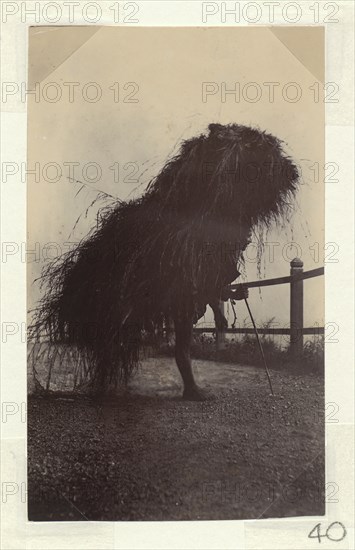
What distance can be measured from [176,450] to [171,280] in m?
0.36

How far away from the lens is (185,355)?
1016mm

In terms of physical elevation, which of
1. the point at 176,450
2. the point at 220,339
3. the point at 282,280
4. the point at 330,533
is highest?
the point at 282,280

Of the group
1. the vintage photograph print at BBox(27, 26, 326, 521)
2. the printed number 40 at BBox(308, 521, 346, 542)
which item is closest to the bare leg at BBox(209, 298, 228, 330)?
the vintage photograph print at BBox(27, 26, 326, 521)

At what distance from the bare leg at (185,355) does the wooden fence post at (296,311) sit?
219 mm

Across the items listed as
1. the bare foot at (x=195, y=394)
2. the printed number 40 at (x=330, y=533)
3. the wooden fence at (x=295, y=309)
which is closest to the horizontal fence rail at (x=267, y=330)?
the wooden fence at (x=295, y=309)

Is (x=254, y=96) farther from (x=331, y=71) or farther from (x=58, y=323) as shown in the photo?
(x=58, y=323)

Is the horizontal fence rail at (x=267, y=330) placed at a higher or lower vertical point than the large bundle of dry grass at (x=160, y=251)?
lower

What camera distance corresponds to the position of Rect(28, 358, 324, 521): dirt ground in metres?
1.03

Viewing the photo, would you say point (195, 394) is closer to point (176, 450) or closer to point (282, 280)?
point (176, 450)

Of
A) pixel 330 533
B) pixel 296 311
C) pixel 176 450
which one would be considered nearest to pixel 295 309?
pixel 296 311

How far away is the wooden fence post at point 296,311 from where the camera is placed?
1.04 metres

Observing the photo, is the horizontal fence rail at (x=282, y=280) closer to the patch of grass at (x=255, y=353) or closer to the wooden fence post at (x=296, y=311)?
the wooden fence post at (x=296, y=311)

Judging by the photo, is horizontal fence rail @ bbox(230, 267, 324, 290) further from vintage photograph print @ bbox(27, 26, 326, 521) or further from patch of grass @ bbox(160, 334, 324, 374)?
patch of grass @ bbox(160, 334, 324, 374)

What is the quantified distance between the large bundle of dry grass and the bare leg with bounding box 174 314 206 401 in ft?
0.10
